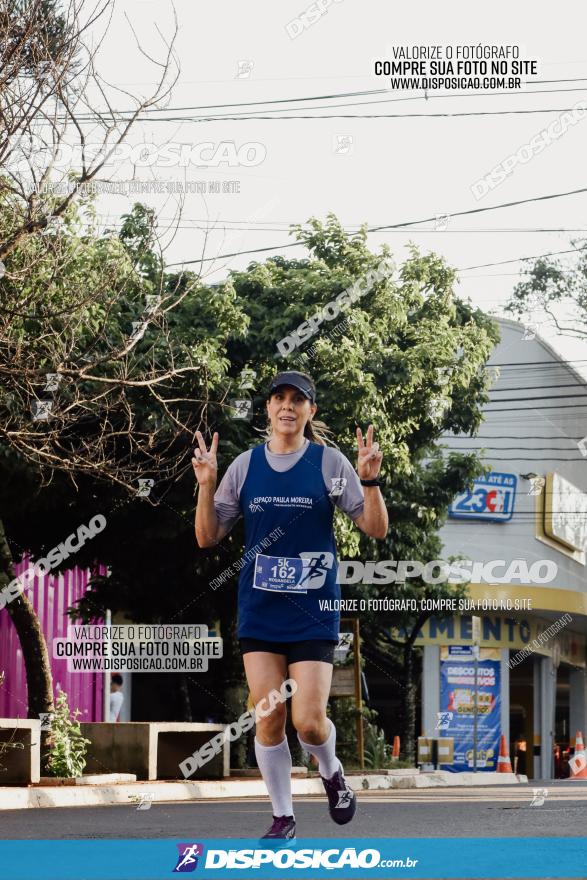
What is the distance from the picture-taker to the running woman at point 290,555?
5.93 m

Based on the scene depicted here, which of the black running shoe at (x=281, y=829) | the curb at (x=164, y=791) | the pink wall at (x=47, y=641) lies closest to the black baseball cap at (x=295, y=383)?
the black running shoe at (x=281, y=829)

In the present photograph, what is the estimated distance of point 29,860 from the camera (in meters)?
6.00

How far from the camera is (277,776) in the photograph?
6.17 metres

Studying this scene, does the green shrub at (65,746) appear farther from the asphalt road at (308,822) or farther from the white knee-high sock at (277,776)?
the white knee-high sock at (277,776)

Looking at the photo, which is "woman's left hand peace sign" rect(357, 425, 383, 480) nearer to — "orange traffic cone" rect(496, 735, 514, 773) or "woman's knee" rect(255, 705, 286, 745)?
"woman's knee" rect(255, 705, 286, 745)

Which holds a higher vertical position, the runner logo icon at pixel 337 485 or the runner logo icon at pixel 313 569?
the runner logo icon at pixel 337 485

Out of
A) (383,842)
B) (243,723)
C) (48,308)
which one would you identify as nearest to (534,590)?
(243,723)

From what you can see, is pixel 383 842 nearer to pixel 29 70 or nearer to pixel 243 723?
pixel 29 70

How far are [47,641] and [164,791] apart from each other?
10291 mm

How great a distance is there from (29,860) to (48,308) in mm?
8147

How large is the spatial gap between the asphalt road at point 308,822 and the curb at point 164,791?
98cm

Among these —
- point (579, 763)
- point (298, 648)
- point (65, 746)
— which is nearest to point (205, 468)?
point (298, 648)

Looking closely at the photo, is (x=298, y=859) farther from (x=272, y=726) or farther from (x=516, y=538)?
(x=516, y=538)

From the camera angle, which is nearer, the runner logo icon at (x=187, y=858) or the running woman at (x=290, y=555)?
the runner logo icon at (x=187, y=858)
